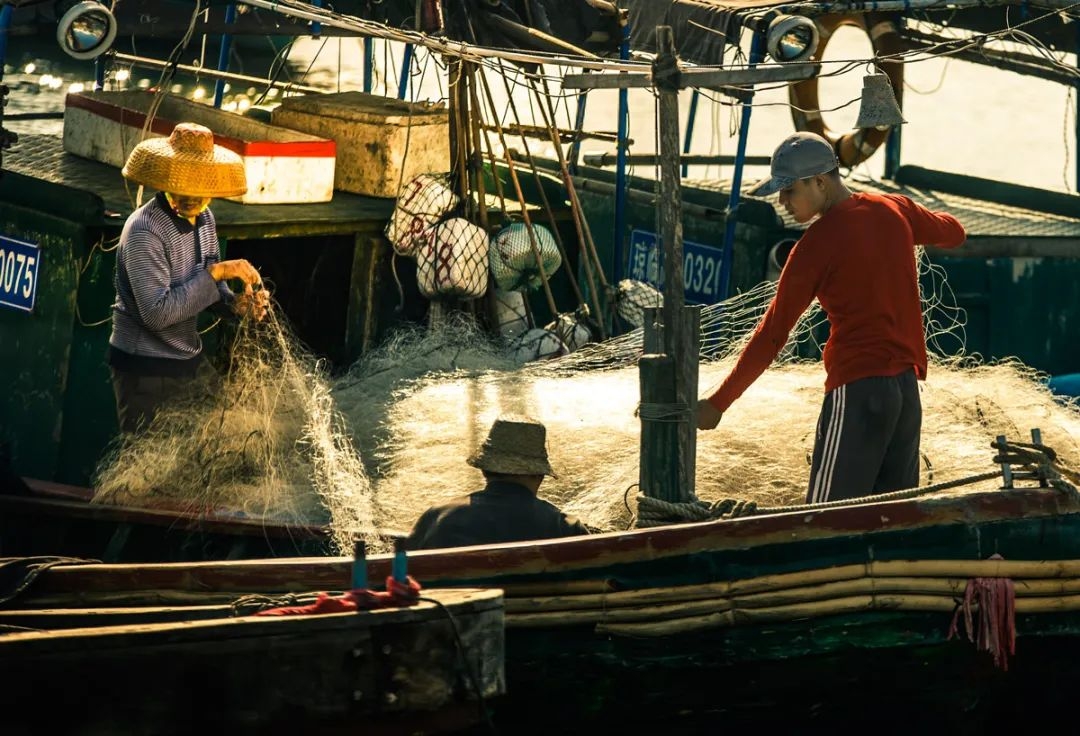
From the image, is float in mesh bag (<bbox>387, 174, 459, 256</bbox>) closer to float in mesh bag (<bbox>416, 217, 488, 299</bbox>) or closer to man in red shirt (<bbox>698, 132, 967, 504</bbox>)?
float in mesh bag (<bbox>416, 217, 488, 299</bbox>)

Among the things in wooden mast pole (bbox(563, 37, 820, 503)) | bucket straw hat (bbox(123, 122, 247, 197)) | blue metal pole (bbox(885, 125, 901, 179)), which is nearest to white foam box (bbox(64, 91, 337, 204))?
bucket straw hat (bbox(123, 122, 247, 197))

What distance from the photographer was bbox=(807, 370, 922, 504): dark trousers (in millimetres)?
5781

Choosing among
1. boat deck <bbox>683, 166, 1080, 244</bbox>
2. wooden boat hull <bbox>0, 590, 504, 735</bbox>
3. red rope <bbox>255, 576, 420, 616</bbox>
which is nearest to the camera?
wooden boat hull <bbox>0, 590, 504, 735</bbox>

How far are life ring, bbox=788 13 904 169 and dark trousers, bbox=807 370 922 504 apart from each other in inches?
190

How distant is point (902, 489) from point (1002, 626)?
1.92 ft

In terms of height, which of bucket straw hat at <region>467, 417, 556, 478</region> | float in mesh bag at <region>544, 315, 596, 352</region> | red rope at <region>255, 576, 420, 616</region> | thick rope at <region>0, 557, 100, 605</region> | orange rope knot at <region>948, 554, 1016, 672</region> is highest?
float in mesh bag at <region>544, 315, 596, 352</region>

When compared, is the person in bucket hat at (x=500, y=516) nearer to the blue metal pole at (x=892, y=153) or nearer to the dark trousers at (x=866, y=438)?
the dark trousers at (x=866, y=438)

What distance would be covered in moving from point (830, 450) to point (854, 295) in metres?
0.55

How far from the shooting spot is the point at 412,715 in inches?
189

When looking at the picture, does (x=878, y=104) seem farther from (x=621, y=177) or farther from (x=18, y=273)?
(x=18, y=273)

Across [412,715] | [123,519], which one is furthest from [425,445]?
[412,715]

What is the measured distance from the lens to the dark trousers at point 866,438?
5.78m

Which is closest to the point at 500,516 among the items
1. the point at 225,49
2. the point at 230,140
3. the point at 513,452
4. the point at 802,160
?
the point at 513,452

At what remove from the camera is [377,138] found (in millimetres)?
8539
